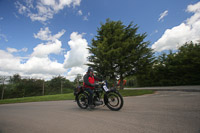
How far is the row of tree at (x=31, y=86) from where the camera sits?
13875 mm

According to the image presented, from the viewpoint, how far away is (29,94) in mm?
14891

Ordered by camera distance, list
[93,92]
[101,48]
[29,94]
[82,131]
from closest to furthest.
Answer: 1. [82,131]
2. [93,92]
3. [101,48]
4. [29,94]

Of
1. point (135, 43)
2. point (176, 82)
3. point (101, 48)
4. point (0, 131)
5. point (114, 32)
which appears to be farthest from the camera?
point (176, 82)

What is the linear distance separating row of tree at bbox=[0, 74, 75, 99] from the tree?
6.91 meters

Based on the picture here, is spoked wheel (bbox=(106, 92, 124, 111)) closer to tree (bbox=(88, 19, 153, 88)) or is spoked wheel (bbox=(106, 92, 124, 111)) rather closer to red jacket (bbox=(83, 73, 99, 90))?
red jacket (bbox=(83, 73, 99, 90))

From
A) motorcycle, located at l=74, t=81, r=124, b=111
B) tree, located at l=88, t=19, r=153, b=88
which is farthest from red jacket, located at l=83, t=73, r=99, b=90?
tree, located at l=88, t=19, r=153, b=88

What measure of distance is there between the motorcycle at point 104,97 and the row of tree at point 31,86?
1200 cm

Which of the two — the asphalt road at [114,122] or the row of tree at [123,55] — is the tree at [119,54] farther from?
the asphalt road at [114,122]

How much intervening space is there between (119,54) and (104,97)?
842cm

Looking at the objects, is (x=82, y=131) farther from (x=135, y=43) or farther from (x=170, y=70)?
(x=170, y=70)

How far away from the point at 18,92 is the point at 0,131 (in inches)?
594

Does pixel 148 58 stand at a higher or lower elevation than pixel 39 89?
higher

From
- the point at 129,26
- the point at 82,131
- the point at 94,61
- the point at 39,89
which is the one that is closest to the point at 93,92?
the point at 82,131

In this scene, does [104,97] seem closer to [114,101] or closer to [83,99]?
[114,101]
